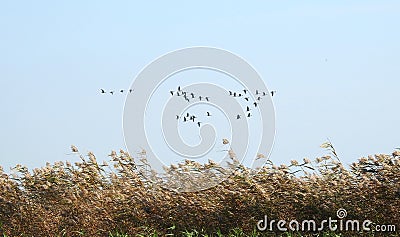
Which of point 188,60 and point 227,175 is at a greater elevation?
point 188,60

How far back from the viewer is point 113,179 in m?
6.75

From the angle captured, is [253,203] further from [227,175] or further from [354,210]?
[354,210]

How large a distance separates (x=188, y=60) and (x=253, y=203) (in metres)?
1.54

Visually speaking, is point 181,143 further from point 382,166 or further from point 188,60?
point 382,166

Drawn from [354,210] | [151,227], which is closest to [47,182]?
[151,227]

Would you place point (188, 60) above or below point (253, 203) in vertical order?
above

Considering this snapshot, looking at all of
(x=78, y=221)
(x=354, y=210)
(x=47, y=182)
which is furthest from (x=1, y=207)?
(x=354, y=210)

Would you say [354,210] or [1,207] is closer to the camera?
[354,210]

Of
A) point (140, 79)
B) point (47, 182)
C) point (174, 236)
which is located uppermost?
point (140, 79)

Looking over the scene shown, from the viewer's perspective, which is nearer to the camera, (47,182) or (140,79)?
(140,79)

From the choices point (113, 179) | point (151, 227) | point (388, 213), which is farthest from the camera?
point (113, 179)

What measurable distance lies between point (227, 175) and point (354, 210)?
1.26 metres

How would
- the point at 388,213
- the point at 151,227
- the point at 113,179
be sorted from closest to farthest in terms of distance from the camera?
the point at 388,213, the point at 151,227, the point at 113,179

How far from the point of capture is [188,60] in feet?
20.5
